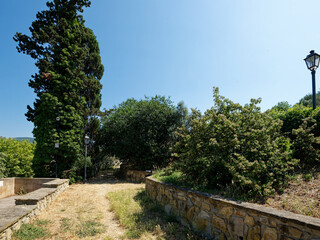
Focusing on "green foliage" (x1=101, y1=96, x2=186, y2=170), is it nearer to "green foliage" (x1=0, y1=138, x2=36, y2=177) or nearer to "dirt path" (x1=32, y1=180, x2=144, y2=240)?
"green foliage" (x1=0, y1=138, x2=36, y2=177)

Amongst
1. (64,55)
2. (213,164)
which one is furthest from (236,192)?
(64,55)

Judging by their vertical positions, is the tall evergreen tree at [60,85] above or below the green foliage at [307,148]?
above

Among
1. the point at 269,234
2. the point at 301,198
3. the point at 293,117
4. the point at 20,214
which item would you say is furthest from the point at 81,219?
the point at 293,117

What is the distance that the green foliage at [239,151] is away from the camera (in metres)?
3.26

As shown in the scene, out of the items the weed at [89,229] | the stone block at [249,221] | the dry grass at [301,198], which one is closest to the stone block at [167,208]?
the weed at [89,229]

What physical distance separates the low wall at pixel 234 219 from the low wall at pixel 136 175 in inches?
236

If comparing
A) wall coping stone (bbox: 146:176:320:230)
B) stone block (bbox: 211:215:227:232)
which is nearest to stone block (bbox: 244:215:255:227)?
wall coping stone (bbox: 146:176:320:230)

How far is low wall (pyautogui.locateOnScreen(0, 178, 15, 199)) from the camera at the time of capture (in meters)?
6.85

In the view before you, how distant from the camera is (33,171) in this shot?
9.33 metres

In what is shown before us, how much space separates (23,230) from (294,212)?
4.55 meters

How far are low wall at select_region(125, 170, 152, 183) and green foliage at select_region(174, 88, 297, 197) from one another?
617cm

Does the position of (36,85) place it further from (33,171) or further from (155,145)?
(155,145)

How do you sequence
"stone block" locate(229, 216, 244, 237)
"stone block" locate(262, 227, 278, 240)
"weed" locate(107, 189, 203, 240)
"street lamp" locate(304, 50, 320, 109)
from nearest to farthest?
"stone block" locate(262, 227, 278, 240) < "stone block" locate(229, 216, 244, 237) < "weed" locate(107, 189, 203, 240) < "street lamp" locate(304, 50, 320, 109)

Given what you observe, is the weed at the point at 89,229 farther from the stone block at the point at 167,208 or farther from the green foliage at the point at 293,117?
the green foliage at the point at 293,117
